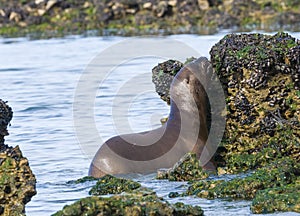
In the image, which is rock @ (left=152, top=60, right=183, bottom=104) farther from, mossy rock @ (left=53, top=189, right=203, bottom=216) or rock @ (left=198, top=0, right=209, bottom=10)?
rock @ (left=198, top=0, right=209, bottom=10)

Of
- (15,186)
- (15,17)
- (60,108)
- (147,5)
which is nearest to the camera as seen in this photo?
(15,186)

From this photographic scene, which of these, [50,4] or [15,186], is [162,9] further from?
[15,186]

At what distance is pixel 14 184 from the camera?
577cm

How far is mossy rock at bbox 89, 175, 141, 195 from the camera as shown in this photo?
258 inches

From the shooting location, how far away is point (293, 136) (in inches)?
286

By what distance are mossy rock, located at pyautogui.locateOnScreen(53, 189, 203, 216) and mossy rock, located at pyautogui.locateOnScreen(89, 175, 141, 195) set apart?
1163 mm

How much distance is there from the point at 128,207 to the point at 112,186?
1.63 m

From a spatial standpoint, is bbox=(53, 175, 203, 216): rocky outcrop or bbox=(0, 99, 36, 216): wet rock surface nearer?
bbox=(53, 175, 203, 216): rocky outcrop

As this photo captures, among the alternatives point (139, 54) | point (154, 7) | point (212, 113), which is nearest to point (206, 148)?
point (212, 113)

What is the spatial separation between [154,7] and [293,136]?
64.2 ft

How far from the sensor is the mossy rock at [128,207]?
4.93 meters

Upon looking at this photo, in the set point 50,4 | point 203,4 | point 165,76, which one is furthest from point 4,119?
point 50,4

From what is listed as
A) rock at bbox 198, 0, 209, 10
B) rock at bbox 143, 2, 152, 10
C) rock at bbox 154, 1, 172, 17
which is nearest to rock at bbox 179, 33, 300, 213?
rock at bbox 154, 1, 172, 17

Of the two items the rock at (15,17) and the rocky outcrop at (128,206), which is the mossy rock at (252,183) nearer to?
the rocky outcrop at (128,206)
